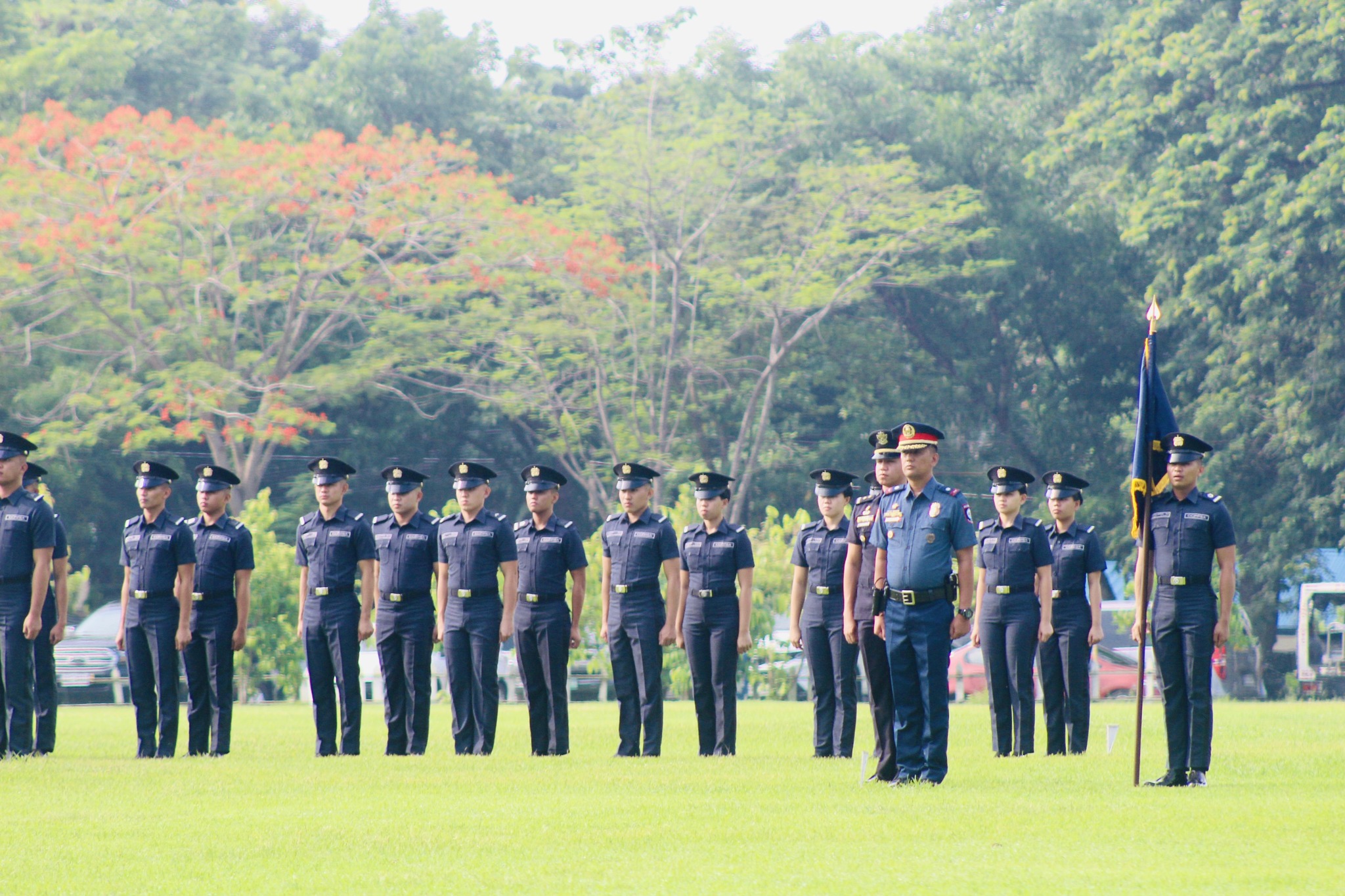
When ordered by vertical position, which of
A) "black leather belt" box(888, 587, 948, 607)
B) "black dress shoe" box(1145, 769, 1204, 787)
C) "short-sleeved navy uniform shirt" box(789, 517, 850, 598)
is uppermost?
"short-sleeved navy uniform shirt" box(789, 517, 850, 598)

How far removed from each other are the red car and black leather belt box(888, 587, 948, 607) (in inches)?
646

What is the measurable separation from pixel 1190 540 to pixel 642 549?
12.9 ft

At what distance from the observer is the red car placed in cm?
2614

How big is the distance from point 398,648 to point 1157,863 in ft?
21.6

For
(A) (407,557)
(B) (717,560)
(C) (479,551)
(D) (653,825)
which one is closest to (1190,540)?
(D) (653,825)

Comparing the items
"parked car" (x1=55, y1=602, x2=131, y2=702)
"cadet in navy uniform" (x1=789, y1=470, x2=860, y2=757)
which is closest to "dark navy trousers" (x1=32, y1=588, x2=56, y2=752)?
"cadet in navy uniform" (x1=789, y1=470, x2=860, y2=757)

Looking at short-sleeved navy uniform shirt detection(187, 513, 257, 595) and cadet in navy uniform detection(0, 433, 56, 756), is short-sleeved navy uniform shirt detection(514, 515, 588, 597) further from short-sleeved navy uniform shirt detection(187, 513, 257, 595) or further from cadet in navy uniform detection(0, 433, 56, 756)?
cadet in navy uniform detection(0, 433, 56, 756)

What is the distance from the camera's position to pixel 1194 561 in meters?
9.99

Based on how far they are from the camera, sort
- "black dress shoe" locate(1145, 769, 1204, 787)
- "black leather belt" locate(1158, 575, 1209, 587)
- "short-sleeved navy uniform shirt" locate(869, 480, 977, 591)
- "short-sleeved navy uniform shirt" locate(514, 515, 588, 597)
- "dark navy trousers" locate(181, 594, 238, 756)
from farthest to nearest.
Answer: "short-sleeved navy uniform shirt" locate(514, 515, 588, 597) < "dark navy trousers" locate(181, 594, 238, 756) < "black leather belt" locate(1158, 575, 1209, 587) < "black dress shoe" locate(1145, 769, 1204, 787) < "short-sleeved navy uniform shirt" locate(869, 480, 977, 591)

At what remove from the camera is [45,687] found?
12500mm

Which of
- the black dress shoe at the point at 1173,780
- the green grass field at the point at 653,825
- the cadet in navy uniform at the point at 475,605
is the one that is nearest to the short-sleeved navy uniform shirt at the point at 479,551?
the cadet in navy uniform at the point at 475,605

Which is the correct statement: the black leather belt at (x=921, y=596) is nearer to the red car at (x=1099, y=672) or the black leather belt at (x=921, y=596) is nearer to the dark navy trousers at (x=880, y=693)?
the dark navy trousers at (x=880, y=693)

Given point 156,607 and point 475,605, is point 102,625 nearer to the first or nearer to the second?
point 156,607

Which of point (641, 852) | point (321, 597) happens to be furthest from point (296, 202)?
point (641, 852)
